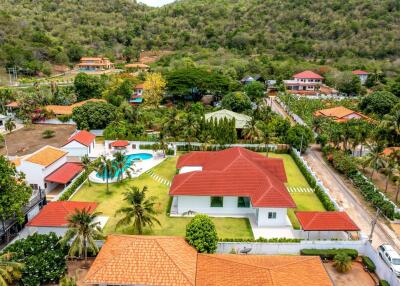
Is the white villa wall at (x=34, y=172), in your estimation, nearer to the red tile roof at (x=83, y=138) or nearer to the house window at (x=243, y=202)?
the red tile roof at (x=83, y=138)

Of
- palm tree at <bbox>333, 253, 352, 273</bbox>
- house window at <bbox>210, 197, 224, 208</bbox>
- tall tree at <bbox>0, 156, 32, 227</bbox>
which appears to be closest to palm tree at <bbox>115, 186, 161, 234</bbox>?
house window at <bbox>210, 197, 224, 208</bbox>

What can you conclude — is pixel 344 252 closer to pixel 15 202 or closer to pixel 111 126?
pixel 15 202

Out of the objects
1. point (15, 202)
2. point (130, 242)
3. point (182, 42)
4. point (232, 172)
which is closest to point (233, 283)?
point (130, 242)

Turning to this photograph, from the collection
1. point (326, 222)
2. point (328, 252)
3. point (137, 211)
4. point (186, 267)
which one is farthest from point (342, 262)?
Result: point (137, 211)

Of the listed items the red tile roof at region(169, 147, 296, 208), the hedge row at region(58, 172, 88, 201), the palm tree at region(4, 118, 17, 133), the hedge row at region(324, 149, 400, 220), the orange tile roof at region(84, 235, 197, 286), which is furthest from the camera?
the palm tree at region(4, 118, 17, 133)

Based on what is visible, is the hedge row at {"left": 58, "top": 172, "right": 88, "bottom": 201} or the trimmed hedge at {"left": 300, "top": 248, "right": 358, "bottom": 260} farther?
the hedge row at {"left": 58, "top": 172, "right": 88, "bottom": 201}

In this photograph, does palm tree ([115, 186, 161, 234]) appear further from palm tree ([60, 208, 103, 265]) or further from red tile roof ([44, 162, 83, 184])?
red tile roof ([44, 162, 83, 184])

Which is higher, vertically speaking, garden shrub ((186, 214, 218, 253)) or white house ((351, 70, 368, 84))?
white house ((351, 70, 368, 84))
